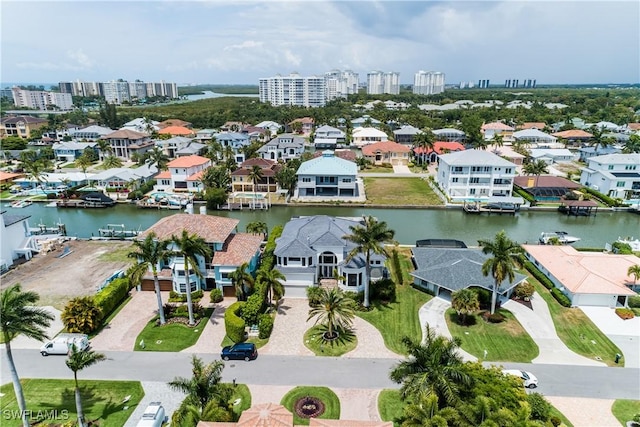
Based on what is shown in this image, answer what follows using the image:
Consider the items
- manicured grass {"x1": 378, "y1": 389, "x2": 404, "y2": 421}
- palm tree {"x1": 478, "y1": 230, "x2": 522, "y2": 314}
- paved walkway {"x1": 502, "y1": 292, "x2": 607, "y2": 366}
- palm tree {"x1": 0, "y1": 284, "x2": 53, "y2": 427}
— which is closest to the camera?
palm tree {"x1": 0, "y1": 284, "x2": 53, "y2": 427}

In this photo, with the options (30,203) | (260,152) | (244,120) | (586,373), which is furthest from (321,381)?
(244,120)

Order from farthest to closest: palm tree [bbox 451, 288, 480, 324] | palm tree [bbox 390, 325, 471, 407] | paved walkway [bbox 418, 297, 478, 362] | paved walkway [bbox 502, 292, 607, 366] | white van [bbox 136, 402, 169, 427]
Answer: paved walkway [bbox 418, 297, 478, 362] < palm tree [bbox 451, 288, 480, 324] < paved walkway [bbox 502, 292, 607, 366] < white van [bbox 136, 402, 169, 427] < palm tree [bbox 390, 325, 471, 407]

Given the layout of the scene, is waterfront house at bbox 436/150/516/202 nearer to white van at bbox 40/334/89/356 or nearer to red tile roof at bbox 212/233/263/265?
red tile roof at bbox 212/233/263/265

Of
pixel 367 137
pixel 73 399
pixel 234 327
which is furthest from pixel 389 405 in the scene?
pixel 367 137

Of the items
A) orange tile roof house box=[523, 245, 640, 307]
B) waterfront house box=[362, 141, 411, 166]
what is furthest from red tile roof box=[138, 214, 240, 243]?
waterfront house box=[362, 141, 411, 166]

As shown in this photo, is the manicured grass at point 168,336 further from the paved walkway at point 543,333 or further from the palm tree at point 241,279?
the paved walkway at point 543,333
